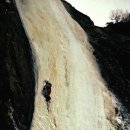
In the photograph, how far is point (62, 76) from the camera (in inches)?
963

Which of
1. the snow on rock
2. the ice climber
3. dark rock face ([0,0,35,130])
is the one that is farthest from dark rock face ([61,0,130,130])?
dark rock face ([0,0,35,130])

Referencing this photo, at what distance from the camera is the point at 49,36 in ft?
82.6

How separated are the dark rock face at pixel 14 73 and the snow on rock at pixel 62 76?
0.73m

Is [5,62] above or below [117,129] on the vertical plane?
above

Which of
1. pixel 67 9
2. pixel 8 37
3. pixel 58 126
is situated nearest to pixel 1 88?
pixel 8 37

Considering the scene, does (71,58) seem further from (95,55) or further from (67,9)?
(67,9)

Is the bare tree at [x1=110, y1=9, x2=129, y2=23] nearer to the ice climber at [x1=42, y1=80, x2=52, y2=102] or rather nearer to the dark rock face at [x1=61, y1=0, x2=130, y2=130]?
the dark rock face at [x1=61, y1=0, x2=130, y2=130]

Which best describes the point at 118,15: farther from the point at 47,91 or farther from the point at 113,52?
the point at 47,91

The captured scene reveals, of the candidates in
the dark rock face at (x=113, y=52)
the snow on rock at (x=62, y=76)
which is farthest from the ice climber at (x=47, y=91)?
the dark rock face at (x=113, y=52)

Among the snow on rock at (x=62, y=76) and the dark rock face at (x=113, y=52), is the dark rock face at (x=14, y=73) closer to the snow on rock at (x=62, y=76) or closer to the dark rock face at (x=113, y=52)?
the snow on rock at (x=62, y=76)

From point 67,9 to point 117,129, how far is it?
1460cm

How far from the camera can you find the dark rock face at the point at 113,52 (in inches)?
1193

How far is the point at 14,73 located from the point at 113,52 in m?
16.0

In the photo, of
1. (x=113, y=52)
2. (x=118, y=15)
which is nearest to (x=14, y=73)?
(x=113, y=52)
